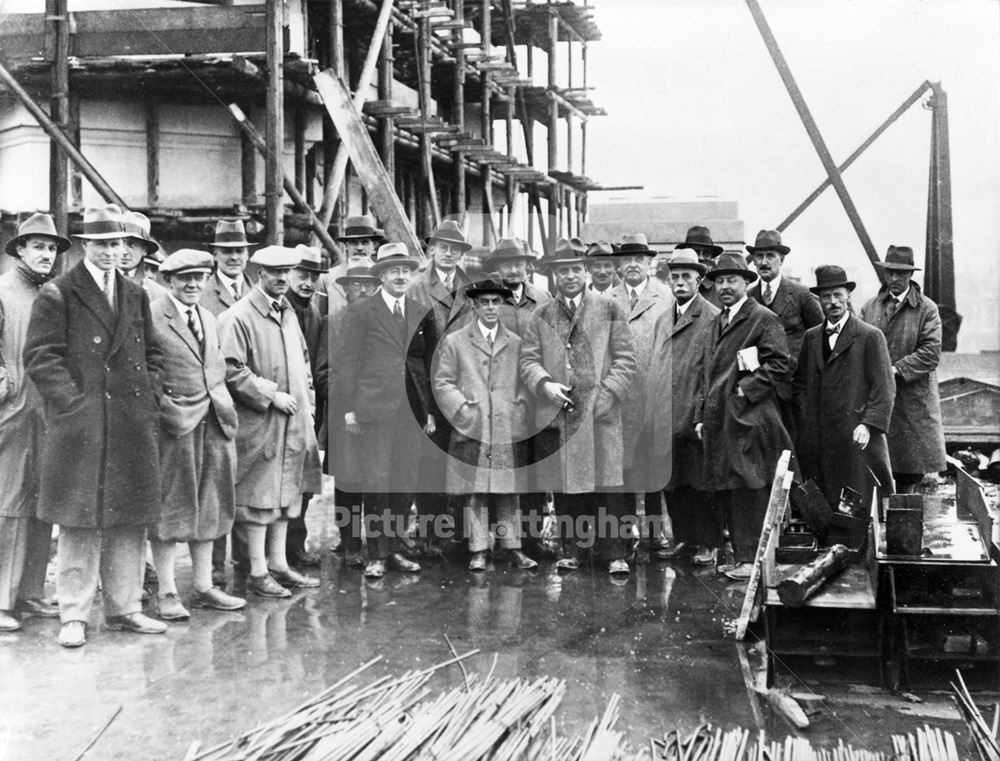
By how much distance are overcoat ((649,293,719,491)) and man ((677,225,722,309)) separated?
970 millimetres

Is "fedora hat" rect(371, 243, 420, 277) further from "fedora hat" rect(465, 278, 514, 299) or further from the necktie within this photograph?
the necktie

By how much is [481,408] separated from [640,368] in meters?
1.19

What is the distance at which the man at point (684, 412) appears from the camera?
23.1 ft

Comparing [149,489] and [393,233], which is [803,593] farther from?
[393,233]

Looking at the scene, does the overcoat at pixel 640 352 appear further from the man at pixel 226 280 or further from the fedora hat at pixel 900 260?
the man at pixel 226 280

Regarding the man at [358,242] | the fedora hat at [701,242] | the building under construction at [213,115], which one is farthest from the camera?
the building under construction at [213,115]

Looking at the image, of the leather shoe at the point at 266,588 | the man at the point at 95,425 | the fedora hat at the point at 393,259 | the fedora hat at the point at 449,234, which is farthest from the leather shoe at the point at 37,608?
the fedora hat at the point at 449,234

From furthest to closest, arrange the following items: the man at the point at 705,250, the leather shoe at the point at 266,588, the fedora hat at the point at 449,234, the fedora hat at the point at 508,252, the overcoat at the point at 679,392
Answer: the man at the point at 705,250, the fedora hat at the point at 449,234, the fedora hat at the point at 508,252, the overcoat at the point at 679,392, the leather shoe at the point at 266,588

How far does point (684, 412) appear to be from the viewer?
23.3ft

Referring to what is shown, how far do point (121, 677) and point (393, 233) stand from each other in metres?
6.99

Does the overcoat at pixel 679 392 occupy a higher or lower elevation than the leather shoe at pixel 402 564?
higher

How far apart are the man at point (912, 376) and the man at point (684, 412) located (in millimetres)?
1427

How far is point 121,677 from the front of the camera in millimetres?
4684

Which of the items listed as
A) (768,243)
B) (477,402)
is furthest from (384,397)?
(768,243)
